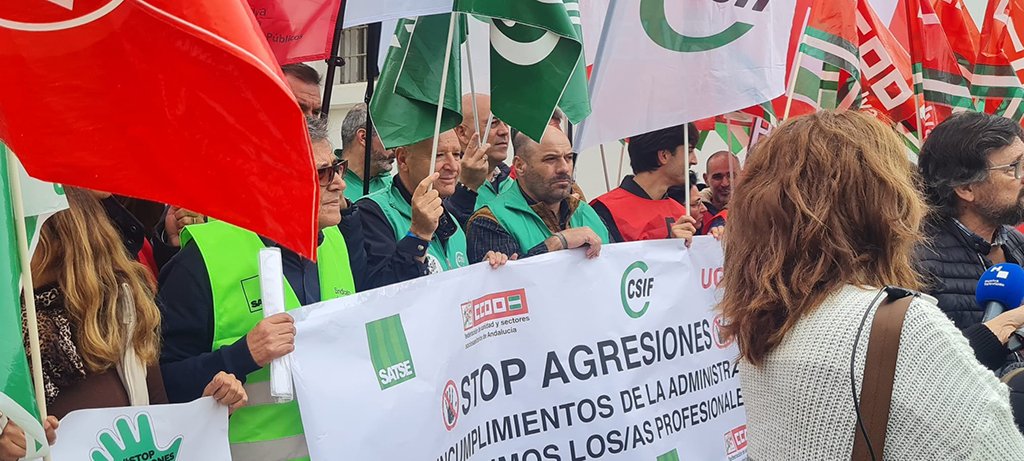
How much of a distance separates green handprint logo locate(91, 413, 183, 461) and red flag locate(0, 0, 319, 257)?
1.04 metres

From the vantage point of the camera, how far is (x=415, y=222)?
414 centimetres

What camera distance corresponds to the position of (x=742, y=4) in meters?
5.45

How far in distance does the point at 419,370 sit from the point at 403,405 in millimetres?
141

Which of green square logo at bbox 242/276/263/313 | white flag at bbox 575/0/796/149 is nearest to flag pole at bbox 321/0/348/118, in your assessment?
white flag at bbox 575/0/796/149

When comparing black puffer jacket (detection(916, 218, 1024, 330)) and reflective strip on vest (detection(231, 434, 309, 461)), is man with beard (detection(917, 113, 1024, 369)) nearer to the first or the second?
black puffer jacket (detection(916, 218, 1024, 330))

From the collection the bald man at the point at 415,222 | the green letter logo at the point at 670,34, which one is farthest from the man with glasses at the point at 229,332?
the green letter logo at the point at 670,34

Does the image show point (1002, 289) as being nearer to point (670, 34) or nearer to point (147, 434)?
point (670, 34)

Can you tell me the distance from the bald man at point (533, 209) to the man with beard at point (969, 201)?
1.42 meters

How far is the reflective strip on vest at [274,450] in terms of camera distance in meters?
3.55

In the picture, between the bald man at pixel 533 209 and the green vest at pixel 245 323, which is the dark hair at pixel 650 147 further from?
the green vest at pixel 245 323

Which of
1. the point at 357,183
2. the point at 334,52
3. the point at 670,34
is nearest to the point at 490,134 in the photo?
the point at 357,183

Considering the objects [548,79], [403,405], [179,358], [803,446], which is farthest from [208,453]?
[548,79]

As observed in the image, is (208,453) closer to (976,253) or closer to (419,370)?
(419,370)

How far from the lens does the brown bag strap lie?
2225 mm
